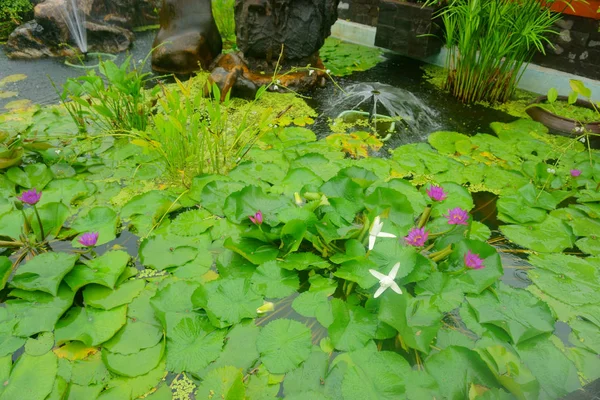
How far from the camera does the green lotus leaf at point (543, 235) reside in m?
1.95

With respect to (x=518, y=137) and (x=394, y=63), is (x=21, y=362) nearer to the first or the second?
(x=518, y=137)

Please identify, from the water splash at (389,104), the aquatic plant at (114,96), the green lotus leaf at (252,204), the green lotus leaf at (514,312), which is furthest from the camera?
the water splash at (389,104)

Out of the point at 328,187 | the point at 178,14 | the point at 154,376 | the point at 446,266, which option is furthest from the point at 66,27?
the point at 446,266

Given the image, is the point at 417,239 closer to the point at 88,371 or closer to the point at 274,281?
the point at 274,281

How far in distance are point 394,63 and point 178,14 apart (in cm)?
247

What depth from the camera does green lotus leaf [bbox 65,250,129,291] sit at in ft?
5.24

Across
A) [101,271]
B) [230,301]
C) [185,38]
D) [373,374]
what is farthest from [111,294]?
[185,38]

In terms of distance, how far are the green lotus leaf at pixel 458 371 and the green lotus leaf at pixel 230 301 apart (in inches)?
27.0

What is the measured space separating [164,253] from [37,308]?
1.73 ft

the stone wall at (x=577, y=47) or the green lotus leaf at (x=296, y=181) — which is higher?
the stone wall at (x=577, y=47)

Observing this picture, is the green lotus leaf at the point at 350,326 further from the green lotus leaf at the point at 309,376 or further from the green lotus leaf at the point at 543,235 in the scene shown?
the green lotus leaf at the point at 543,235

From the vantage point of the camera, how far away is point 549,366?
4.50 feet

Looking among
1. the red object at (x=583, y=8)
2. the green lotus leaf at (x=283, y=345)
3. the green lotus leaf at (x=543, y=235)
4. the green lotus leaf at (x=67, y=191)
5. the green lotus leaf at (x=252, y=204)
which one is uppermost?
the red object at (x=583, y=8)

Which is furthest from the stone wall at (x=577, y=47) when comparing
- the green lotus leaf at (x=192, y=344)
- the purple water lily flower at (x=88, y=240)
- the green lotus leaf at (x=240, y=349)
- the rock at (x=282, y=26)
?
the purple water lily flower at (x=88, y=240)
